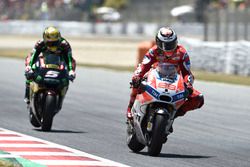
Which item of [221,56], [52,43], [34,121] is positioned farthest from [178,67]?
[221,56]

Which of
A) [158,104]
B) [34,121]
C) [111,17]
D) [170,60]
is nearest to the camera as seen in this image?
[158,104]

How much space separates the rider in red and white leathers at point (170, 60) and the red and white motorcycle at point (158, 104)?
3.8 inches

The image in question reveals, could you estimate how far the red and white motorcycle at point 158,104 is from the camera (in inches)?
394

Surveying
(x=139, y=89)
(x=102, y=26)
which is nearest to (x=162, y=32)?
(x=139, y=89)

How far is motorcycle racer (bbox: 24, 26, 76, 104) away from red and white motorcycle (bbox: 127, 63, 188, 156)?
9.99 ft

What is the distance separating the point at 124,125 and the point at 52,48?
6.53 ft

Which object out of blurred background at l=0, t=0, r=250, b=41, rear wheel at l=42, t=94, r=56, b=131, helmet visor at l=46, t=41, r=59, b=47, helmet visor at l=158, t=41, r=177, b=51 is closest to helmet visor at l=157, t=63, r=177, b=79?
helmet visor at l=158, t=41, r=177, b=51

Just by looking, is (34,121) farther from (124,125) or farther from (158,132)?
(158,132)

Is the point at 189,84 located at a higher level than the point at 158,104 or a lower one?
higher

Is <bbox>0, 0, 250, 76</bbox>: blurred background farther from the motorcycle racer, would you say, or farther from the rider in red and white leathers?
the rider in red and white leathers

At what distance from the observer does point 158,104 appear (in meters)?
10.1

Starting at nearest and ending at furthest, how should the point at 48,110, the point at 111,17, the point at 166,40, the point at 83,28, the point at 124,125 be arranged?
the point at 166,40 → the point at 48,110 → the point at 124,125 → the point at 111,17 → the point at 83,28

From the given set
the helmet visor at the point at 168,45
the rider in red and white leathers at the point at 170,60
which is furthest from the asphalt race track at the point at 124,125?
the helmet visor at the point at 168,45

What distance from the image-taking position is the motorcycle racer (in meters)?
13.2
